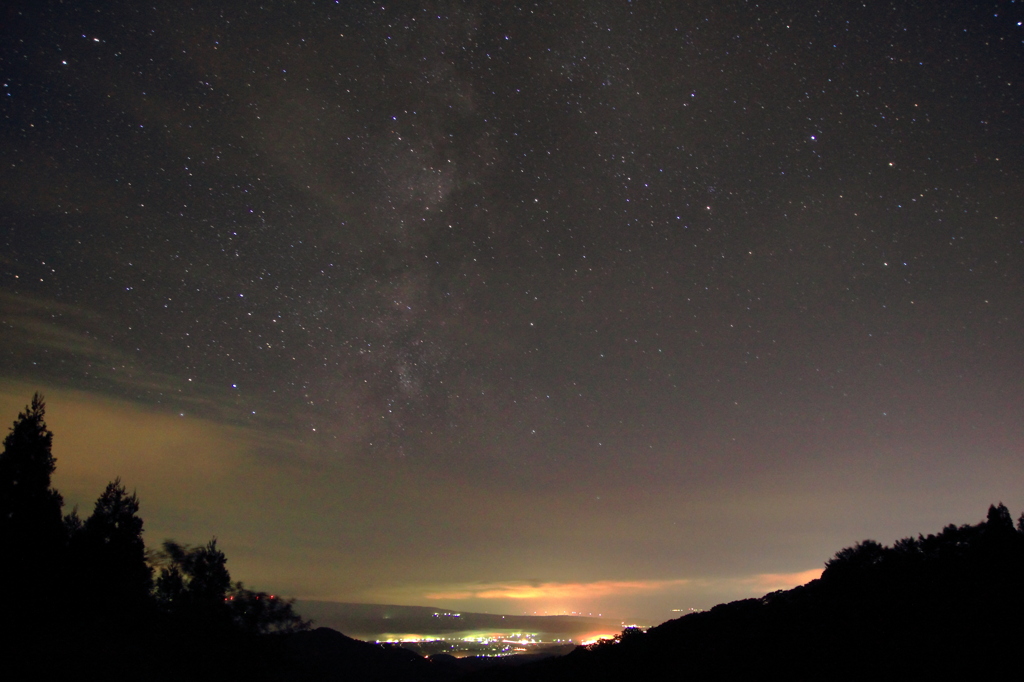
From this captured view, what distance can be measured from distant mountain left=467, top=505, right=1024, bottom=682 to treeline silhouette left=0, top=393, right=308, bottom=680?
51.8 feet

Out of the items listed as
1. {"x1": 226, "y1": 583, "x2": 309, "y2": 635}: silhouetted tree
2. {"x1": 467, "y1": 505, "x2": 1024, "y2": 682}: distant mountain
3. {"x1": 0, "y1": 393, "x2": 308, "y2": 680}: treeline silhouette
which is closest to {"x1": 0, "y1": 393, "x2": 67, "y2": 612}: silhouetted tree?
{"x1": 0, "y1": 393, "x2": 308, "y2": 680}: treeline silhouette

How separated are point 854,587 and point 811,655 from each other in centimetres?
712

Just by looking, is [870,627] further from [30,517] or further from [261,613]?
[30,517]

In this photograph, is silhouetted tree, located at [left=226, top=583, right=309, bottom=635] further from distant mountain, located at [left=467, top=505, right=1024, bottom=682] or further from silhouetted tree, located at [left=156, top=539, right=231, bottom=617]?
distant mountain, located at [left=467, top=505, right=1024, bottom=682]

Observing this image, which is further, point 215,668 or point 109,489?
point 109,489

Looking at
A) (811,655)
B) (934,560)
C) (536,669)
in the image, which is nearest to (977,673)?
(811,655)

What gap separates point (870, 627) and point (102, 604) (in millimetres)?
30749

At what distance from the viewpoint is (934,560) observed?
25312mm

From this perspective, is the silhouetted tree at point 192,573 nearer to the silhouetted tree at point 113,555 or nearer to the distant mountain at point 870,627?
the silhouetted tree at point 113,555

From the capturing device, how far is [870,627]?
66.0 feet

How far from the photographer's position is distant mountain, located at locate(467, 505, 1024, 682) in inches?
634

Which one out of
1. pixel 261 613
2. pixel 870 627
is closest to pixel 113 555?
pixel 261 613

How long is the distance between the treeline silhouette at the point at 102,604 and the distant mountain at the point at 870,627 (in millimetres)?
15799

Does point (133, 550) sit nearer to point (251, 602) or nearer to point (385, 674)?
point (251, 602)
